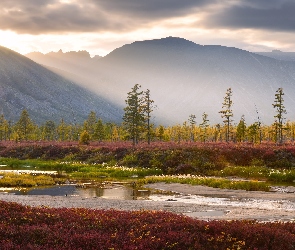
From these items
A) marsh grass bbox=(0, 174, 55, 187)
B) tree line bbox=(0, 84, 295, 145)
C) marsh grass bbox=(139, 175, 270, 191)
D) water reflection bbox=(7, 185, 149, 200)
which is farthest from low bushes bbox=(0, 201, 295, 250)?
tree line bbox=(0, 84, 295, 145)

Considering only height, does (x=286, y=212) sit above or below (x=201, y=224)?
below

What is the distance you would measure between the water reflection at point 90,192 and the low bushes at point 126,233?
17524mm

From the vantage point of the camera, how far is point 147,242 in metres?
12.5

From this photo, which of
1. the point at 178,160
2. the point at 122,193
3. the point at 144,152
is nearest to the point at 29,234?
the point at 122,193

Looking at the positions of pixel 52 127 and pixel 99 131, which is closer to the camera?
pixel 99 131

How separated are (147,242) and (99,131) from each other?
377 feet

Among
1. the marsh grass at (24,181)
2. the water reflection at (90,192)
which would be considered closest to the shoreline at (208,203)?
the water reflection at (90,192)

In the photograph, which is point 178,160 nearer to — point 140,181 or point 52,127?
point 140,181

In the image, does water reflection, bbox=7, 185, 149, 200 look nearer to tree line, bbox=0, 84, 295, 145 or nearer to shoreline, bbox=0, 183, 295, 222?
shoreline, bbox=0, 183, 295, 222

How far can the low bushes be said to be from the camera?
40.6 ft

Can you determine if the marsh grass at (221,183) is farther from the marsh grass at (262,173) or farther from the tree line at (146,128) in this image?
the tree line at (146,128)

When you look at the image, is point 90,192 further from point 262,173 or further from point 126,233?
point 262,173

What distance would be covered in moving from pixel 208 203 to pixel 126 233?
57.5 ft

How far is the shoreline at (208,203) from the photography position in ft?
80.2
